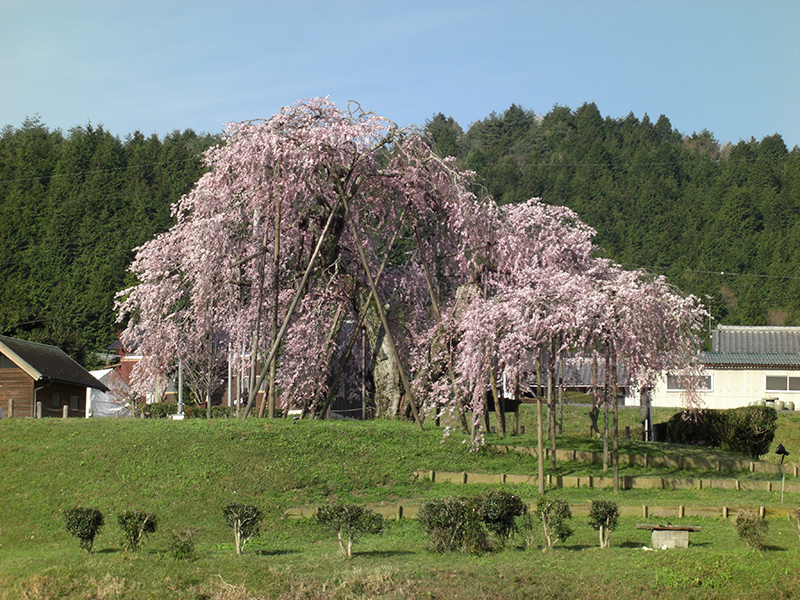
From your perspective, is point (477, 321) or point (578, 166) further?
point (578, 166)

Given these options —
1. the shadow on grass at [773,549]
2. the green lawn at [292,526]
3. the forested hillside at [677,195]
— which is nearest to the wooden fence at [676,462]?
the green lawn at [292,526]

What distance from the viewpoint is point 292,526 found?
54.2 ft

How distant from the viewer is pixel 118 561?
1309cm

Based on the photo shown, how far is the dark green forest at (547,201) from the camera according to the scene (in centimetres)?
6862

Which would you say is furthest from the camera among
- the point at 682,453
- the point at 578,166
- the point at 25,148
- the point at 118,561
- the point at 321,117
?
the point at 578,166

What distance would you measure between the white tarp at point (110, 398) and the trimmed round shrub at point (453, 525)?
3388 cm

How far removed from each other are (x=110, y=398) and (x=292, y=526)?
3477 cm

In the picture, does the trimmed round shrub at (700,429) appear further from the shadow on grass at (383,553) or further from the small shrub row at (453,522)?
the shadow on grass at (383,553)

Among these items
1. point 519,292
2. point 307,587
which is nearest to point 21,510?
Result: point 307,587

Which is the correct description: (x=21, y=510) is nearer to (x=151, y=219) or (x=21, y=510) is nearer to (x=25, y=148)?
(x=151, y=219)

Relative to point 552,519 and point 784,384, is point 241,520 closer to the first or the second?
point 552,519

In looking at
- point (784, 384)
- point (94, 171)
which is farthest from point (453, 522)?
point (94, 171)

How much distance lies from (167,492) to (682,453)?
13.1 m

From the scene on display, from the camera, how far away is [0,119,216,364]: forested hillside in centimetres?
6648
